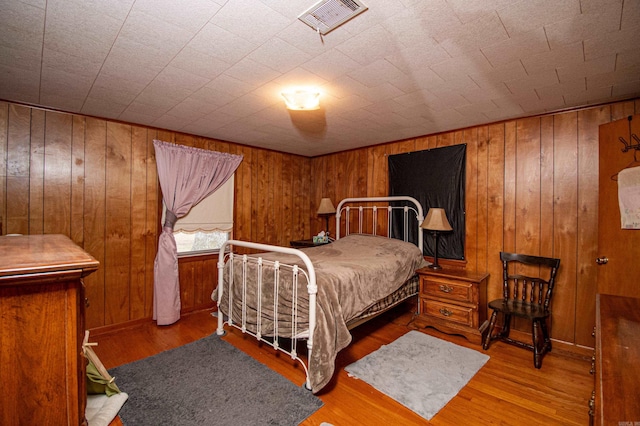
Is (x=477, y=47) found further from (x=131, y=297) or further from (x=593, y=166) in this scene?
(x=131, y=297)

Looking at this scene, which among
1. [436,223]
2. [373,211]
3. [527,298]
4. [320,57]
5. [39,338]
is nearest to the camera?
[39,338]

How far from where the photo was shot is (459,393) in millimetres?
2129

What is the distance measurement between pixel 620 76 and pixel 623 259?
51.0 inches

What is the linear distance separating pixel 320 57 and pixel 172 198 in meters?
2.53

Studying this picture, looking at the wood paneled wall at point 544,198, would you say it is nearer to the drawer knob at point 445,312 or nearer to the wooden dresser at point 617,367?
the drawer knob at point 445,312

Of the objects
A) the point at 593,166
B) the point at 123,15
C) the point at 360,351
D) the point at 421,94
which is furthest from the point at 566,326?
the point at 123,15

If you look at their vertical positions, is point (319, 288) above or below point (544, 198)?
below

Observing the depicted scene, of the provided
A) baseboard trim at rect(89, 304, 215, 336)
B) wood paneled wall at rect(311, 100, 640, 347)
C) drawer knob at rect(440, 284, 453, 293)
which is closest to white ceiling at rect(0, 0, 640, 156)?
wood paneled wall at rect(311, 100, 640, 347)

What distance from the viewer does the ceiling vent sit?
136cm

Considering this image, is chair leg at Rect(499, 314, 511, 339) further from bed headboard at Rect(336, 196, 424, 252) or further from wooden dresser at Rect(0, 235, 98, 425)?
wooden dresser at Rect(0, 235, 98, 425)

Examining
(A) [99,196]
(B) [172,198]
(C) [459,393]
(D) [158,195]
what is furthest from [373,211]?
(A) [99,196]

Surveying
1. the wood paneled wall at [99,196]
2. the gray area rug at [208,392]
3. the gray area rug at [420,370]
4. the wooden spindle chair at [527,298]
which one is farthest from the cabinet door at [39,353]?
the wooden spindle chair at [527,298]

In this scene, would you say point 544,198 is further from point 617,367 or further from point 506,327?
point 617,367

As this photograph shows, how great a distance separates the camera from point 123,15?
1.47 meters
